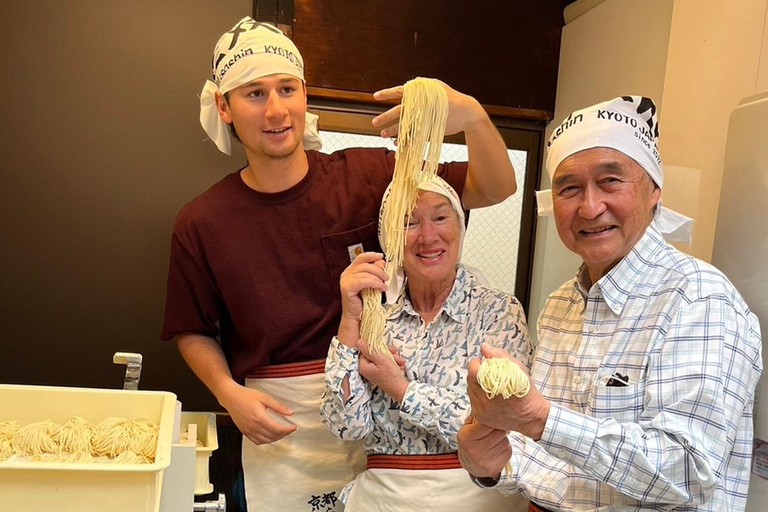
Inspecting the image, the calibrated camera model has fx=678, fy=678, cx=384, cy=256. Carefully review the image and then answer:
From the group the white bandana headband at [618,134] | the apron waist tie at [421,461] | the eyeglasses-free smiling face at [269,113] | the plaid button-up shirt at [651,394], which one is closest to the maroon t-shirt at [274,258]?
the eyeglasses-free smiling face at [269,113]

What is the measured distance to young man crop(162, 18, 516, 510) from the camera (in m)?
1.77

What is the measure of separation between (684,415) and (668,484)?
111 mm

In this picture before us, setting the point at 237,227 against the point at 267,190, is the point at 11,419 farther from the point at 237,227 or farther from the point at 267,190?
the point at 267,190

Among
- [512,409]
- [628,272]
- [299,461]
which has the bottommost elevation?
[299,461]

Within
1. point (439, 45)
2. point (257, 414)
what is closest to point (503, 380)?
point (257, 414)

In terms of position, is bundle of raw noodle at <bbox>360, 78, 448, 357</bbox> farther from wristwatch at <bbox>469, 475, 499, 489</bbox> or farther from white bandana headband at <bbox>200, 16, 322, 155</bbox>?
white bandana headband at <bbox>200, 16, 322, 155</bbox>

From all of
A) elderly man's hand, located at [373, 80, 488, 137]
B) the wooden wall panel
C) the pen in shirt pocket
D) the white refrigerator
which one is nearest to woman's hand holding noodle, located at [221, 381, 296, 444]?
elderly man's hand, located at [373, 80, 488, 137]

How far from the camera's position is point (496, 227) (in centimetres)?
289

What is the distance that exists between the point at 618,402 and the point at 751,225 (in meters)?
0.44

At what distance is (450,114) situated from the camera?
1.52m

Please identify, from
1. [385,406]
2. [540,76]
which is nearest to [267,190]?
[385,406]

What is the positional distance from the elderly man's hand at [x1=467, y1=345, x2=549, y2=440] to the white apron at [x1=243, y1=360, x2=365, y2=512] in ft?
2.62

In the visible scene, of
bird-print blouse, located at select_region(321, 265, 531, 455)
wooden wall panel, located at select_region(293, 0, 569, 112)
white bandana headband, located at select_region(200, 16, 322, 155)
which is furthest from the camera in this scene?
wooden wall panel, located at select_region(293, 0, 569, 112)

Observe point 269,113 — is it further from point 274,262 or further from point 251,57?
point 274,262
